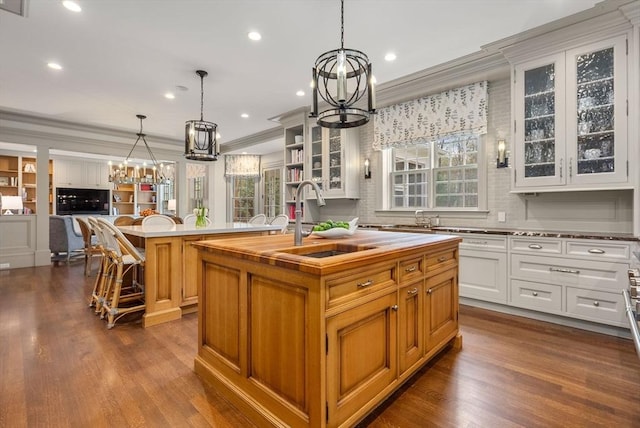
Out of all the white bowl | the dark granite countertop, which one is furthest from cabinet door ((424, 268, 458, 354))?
the dark granite countertop

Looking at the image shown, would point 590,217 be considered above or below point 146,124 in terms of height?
below

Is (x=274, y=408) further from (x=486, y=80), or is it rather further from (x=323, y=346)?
(x=486, y=80)

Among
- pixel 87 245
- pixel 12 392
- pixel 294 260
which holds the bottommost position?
pixel 12 392

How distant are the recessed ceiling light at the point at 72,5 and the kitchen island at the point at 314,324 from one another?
2420mm

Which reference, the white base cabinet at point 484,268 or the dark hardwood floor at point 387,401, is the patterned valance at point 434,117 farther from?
the dark hardwood floor at point 387,401

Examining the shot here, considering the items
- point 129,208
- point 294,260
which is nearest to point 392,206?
point 294,260

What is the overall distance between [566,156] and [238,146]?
6.75 meters

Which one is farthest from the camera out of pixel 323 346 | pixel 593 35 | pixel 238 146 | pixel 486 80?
pixel 238 146

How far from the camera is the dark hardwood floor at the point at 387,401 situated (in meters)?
1.71

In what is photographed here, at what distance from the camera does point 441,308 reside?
7.58 feet

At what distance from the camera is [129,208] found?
35.6 ft

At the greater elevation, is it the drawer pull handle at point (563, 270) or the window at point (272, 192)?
the window at point (272, 192)

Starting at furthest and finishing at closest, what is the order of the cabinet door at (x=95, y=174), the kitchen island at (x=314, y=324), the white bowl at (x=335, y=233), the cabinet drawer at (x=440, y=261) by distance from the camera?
the cabinet door at (x=95, y=174) < the white bowl at (x=335, y=233) < the cabinet drawer at (x=440, y=261) < the kitchen island at (x=314, y=324)

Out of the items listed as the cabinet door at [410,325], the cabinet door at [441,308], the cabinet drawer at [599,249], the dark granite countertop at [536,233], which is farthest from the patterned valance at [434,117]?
the cabinet door at [410,325]
